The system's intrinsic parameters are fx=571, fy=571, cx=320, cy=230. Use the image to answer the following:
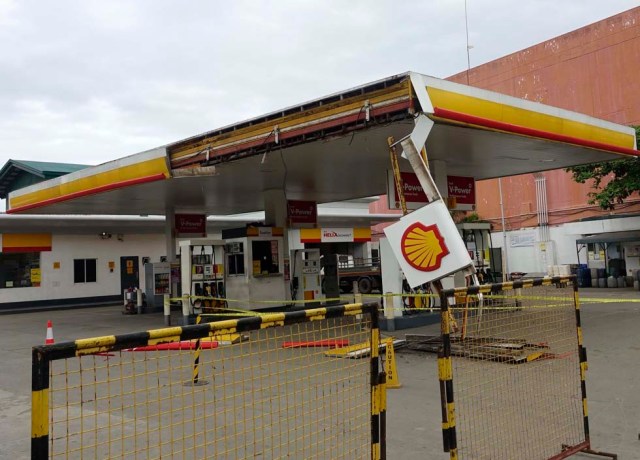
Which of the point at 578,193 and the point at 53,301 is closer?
the point at 53,301

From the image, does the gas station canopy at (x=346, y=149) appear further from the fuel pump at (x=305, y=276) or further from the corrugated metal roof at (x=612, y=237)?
the corrugated metal roof at (x=612, y=237)

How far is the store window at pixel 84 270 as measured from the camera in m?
26.8

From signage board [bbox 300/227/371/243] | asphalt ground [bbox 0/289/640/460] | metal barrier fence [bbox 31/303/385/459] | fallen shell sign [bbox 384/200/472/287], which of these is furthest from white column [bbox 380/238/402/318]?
signage board [bbox 300/227/371/243]

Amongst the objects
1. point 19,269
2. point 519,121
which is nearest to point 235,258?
point 519,121

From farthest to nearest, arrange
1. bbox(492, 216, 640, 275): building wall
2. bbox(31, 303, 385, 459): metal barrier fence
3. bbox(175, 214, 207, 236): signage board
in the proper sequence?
1. bbox(492, 216, 640, 275): building wall
2. bbox(175, 214, 207, 236): signage board
3. bbox(31, 303, 385, 459): metal barrier fence

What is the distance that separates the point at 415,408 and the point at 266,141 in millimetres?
6328

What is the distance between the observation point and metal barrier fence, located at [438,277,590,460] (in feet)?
16.6

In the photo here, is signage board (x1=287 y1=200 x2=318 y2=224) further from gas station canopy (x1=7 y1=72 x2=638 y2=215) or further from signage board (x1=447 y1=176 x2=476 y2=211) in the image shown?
signage board (x1=447 y1=176 x2=476 y2=211)

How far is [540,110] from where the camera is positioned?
11375mm

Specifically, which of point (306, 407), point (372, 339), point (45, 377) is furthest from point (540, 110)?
point (45, 377)

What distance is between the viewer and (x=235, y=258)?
17.0 m

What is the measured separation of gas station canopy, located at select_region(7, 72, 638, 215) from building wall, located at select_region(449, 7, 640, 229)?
13589 millimetres

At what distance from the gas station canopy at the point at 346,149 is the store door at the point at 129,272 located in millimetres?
7731

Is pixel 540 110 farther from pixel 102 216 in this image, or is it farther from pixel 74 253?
pixel 74 253
